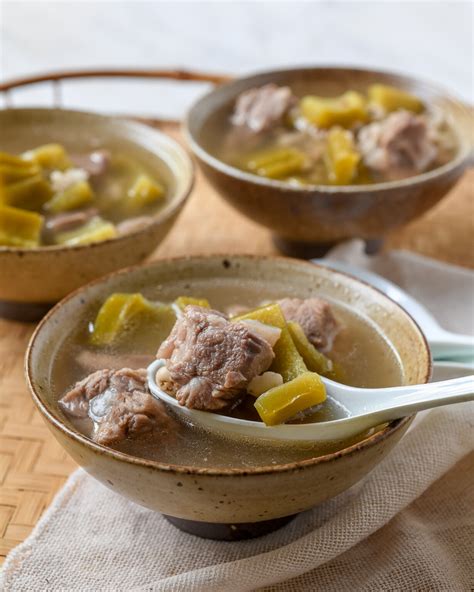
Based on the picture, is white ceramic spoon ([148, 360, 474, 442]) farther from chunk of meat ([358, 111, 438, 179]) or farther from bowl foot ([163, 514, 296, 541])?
chunk of meat ([358, 111, 438, 179])

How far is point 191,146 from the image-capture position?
2.46 m

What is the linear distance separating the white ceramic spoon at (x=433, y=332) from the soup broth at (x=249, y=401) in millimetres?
164

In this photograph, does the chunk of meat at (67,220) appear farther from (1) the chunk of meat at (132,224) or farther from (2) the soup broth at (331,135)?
(2) the soup broth at (331,135)

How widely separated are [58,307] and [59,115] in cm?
117

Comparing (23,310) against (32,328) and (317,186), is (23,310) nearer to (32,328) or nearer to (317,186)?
(32,328)

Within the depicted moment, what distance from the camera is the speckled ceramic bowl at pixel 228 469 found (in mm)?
1269

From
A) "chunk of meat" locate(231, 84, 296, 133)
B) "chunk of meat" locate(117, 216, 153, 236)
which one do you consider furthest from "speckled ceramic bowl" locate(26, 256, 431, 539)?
"chunk of meat" locate(231, 84, 296, 133)

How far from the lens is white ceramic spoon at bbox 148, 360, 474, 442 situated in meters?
1.36

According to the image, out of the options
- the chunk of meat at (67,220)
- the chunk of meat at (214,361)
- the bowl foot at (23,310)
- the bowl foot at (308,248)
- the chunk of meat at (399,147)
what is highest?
the chunk of meat at (214,361)

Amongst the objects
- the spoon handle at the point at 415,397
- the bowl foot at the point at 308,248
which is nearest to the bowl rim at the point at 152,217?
the bowl foot at the point at 308,248

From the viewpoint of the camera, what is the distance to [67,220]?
2.19 m

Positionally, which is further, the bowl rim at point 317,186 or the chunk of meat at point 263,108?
the chunk of meat at point 263,108

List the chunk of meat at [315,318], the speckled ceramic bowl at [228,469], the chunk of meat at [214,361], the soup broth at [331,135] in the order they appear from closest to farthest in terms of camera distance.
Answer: the speckled ceramic bowl at [228,469] < the chunk of meat at [214,361] < the chunk of meat at [315,318] < the soup broth at [331,135]

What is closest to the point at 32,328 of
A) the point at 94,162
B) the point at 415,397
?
the point at 94,162
